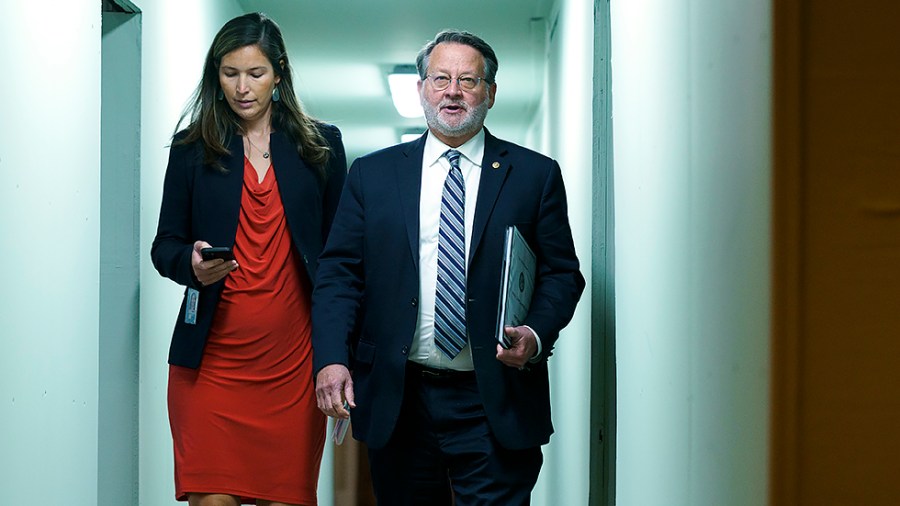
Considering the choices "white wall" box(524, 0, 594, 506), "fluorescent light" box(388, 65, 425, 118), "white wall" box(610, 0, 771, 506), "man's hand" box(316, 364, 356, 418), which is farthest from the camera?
"fluorescent light" box(388, 65, 425, 118)

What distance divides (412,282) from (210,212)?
2.14ft

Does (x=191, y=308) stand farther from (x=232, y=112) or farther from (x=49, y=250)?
(x=232, y=112)

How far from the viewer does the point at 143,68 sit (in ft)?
12.9

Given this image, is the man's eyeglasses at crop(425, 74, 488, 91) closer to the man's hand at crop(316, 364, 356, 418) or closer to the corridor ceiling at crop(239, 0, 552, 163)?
the man's hand at crop(316, 364, 356, 418)

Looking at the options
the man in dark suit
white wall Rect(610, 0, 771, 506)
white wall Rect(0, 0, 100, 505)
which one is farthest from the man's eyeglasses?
white wall Rect(0, 0, 100, 505)

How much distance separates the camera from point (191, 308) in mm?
3104

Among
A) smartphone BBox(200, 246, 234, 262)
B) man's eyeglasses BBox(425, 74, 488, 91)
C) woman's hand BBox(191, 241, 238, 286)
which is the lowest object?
woman's hand BBox(191, 241, 238, 286)

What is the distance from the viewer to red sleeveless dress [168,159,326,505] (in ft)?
10.2

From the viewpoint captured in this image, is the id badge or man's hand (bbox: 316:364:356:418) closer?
man's hand (bbox: 316:364:356:418)

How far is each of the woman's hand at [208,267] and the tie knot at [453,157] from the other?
580 mm

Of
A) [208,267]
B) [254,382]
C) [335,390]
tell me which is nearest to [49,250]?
[208,267]

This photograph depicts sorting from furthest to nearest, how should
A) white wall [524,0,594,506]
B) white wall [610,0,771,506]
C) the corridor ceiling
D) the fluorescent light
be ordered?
1. the fluorescent light
2. the corridor ceiling
3. white wall [524,0,594,506]
4. white wall [610,0,771,506]

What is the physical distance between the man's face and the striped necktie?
0.55 ft

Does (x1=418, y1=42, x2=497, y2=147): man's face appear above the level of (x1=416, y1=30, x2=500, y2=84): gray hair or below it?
below
